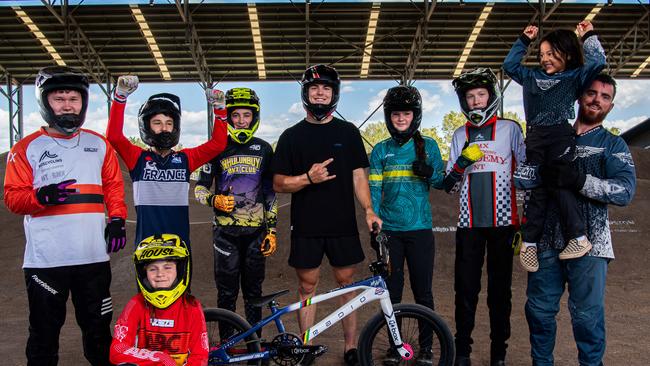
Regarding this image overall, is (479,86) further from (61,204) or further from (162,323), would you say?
(61,204)

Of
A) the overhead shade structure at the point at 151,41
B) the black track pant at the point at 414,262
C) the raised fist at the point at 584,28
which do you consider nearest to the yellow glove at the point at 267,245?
the black track pant at the point at 414,262

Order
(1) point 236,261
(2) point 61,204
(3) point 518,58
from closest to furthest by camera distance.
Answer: (2) point 61,204, (3) point 518,58, (1) point 236,261

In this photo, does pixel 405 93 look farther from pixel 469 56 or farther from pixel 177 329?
pixel 469 56

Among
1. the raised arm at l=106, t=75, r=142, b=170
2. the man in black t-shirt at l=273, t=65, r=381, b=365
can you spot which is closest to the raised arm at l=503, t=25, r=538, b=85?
the man in black t-shirt at l=273, t=65, r=381, b=365

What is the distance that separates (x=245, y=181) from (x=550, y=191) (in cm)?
248

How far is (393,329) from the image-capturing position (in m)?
3.72

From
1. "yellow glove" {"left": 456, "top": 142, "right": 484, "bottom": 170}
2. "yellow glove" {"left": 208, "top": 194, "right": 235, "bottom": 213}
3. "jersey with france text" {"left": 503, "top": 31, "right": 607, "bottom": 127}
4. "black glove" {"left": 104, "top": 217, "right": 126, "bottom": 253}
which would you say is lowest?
"black glove" {"left": 104, "top": 217, "right": 126, "bottom": 253}

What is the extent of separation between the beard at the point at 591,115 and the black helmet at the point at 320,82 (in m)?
1.92

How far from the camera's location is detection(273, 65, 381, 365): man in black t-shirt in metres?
4.27

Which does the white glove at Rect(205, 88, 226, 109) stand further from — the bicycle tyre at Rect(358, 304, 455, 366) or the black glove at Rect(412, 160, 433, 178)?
the bicycle tyre at Rect(358, 304, 455, 366)

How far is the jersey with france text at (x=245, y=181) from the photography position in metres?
4.49

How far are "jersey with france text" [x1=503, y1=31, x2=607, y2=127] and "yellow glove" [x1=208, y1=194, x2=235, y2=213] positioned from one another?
2.46 meters

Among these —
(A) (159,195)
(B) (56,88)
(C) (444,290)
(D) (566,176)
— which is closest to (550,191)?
(D) (566,176)

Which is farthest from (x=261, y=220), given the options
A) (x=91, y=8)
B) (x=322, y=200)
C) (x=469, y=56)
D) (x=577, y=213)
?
(x=469, y=56)
